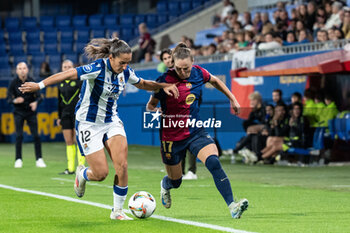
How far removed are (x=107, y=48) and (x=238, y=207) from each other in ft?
7.51

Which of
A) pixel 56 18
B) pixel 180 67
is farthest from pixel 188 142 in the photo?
pixel 56 18

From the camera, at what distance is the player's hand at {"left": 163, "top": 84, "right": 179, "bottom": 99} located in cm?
825

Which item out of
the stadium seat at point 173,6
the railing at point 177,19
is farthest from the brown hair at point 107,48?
the stadium seat at point 173,6

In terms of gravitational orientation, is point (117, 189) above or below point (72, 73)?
below

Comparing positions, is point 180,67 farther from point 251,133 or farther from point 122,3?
point 122,3

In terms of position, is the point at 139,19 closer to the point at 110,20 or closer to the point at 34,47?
the point at 110,20

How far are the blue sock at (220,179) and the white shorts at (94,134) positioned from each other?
1.08m

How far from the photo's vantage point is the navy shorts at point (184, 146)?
841 centimetres

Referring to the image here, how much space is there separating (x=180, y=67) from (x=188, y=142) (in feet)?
2.84

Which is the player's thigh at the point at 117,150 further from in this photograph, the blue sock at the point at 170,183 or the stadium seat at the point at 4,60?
the stadium seat at the point at 4,60

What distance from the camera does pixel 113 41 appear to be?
8.27 meters

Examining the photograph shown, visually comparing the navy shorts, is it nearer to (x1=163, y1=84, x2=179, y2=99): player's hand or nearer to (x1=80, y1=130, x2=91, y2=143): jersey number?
(x1=163, y1=84, x2=179, y2=99): player's hand

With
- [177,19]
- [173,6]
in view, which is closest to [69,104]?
[177,19]

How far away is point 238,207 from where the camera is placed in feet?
25.7
